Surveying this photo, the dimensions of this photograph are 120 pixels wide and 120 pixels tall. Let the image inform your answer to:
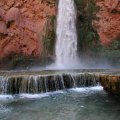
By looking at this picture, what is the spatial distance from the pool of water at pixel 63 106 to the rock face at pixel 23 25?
552 cm

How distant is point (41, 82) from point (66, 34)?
19.7 feet

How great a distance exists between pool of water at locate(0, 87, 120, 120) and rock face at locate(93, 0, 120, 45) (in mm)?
5711

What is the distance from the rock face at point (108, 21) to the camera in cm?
1702

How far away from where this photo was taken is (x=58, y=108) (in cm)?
953

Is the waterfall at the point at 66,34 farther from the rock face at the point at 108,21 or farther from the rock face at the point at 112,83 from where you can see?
the rock face at the point at 112,83

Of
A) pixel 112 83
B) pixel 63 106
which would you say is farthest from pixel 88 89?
pixel 63 106

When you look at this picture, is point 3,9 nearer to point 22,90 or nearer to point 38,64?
point 38,64

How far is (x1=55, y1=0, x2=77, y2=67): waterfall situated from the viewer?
17.3m

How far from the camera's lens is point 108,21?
1712 centimetres

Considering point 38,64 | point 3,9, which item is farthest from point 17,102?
point 3,9

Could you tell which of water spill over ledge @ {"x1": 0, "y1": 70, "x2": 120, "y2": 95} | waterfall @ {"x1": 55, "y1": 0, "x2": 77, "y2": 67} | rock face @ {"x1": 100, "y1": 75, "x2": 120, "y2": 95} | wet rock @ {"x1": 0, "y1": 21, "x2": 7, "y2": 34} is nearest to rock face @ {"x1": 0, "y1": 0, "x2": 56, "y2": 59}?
wet rock @ {"x1": 0, "y1": 21, "x2": 7, "y2": 34}

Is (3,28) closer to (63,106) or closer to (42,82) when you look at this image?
(42,82)

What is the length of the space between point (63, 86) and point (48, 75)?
Answer: 2.45ft

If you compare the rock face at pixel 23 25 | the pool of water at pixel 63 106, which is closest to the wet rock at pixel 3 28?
the rock face at pixel 23 25
